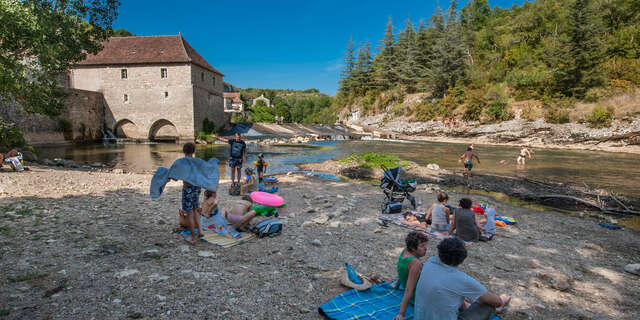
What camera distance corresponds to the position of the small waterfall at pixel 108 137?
32656 millimetres

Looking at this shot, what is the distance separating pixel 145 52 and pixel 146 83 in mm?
3596

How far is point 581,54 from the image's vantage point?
3262 cm

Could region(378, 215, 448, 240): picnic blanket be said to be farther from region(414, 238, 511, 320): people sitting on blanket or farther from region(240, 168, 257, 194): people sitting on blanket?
region(240, 168, 257, 194): people sitting on blanket

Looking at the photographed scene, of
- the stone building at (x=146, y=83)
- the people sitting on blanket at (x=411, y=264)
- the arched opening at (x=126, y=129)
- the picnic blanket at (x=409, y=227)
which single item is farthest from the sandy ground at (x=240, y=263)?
the arched opening at (x=126, y=129)

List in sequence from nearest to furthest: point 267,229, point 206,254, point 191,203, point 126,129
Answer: point 206,254, point 191,203, point 267,229, point 126,129

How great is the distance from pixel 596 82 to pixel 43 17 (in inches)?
1771

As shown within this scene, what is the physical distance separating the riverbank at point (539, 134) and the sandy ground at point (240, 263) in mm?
25703

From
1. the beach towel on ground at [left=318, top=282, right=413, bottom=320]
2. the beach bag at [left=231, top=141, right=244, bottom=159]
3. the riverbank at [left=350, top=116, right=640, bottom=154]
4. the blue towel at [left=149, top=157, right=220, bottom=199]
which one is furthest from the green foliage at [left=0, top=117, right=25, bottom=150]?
the riverbank at [left=350, top=116, right=640, bottom=154]

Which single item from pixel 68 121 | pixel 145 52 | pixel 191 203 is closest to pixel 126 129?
pixel 68 121

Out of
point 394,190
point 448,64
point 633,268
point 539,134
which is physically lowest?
point 633,268

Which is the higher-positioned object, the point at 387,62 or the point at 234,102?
the point at 387,62

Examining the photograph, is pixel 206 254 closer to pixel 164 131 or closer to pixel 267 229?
pixel 267 229

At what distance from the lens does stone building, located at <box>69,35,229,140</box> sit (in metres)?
32.5

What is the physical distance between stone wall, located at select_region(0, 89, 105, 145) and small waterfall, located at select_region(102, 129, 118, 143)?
1.37ft
